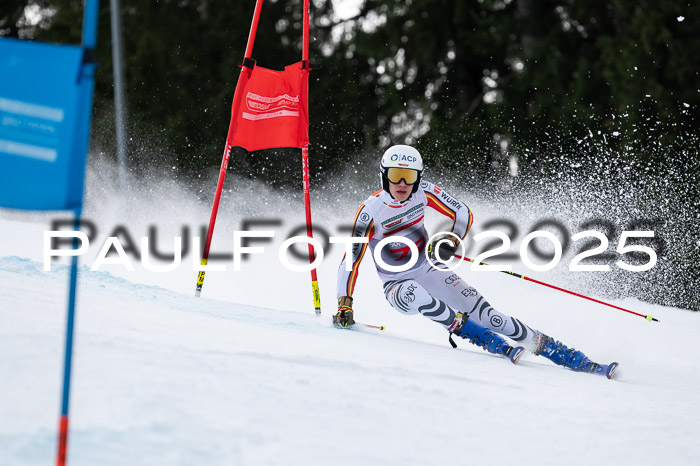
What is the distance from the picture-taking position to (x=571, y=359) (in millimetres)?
4961

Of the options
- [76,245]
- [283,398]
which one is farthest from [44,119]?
[283,398]

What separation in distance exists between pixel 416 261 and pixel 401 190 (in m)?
0.49

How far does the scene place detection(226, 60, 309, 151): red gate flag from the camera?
6195mm

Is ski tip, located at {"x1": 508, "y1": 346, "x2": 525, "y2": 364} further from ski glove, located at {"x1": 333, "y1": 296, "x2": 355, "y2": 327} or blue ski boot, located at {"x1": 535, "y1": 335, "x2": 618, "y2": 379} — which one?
ski glove, located at {"x1": 333, "y1": 296, "x2": 355, "y2": 327}

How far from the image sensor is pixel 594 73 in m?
11.5

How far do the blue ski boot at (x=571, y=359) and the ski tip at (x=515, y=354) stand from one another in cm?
30

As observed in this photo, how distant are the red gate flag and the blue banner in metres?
3.73

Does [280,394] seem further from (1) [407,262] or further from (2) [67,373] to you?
(1) [407,262]

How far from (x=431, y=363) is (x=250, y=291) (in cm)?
462

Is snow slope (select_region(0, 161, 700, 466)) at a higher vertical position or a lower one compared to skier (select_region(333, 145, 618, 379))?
lower

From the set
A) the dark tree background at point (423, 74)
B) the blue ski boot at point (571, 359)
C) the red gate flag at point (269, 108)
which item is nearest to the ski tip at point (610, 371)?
the blue ski boot at point (571, 359)

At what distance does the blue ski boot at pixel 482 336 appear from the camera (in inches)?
191

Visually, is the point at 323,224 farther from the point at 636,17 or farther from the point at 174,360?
Answer: the point at 174,360

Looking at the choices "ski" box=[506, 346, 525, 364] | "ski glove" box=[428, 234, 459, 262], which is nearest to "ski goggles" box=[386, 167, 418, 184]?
"ski glove" box=[428, 234, 459, 262]
